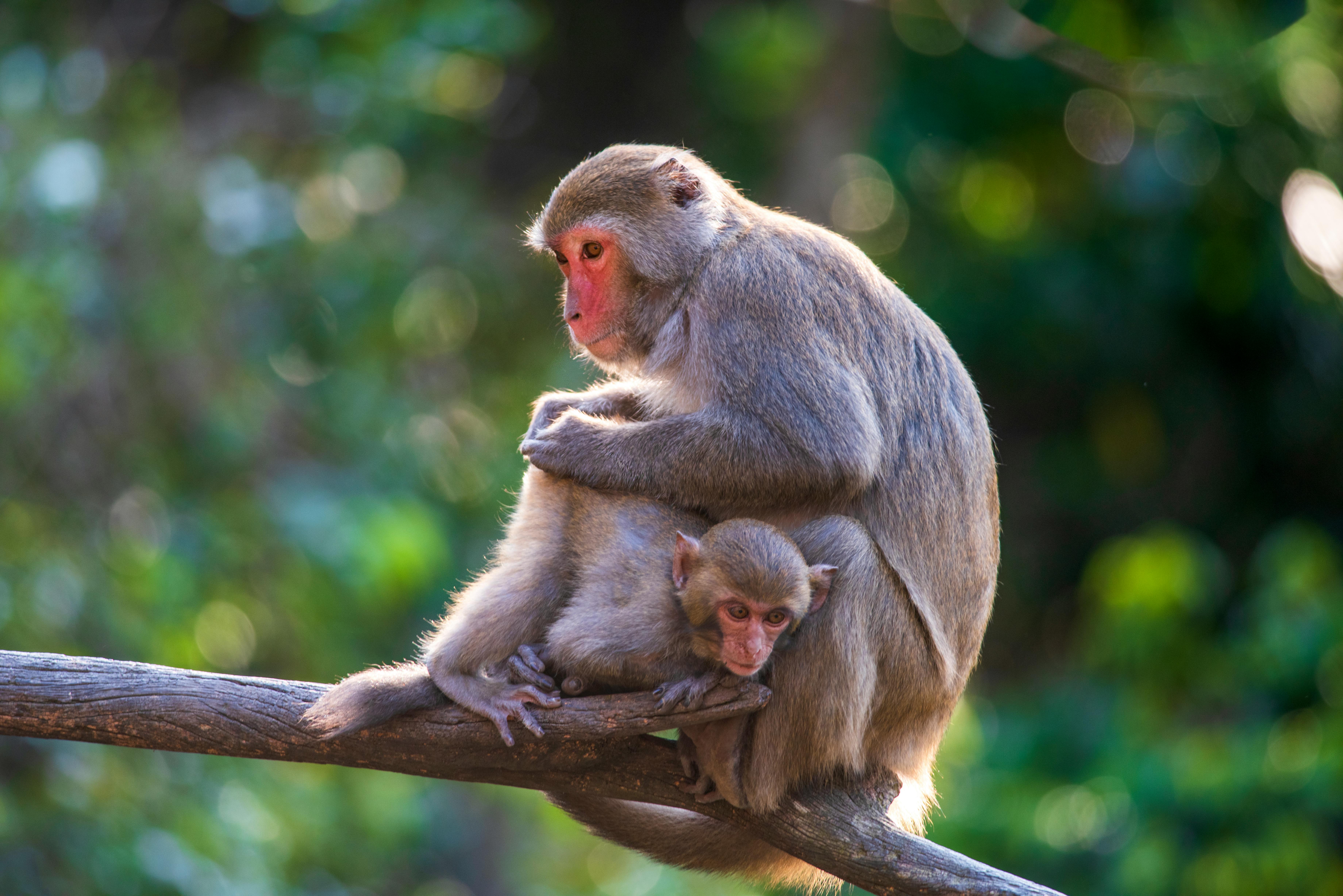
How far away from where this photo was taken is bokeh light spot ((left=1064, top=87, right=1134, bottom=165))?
11.8m

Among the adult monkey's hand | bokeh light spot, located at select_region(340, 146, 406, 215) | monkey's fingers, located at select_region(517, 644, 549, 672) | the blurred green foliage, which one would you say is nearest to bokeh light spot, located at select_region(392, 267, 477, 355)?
the blurred green foliage

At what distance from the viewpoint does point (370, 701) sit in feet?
12.5

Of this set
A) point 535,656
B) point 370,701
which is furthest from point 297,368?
point 535,656

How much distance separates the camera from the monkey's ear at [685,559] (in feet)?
12.0

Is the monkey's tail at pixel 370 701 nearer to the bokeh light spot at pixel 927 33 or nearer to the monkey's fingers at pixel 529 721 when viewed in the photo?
the monkey's fingers at pixel 529 721

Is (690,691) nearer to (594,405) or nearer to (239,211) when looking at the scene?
(594,405)

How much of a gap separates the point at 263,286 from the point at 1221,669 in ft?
24.1

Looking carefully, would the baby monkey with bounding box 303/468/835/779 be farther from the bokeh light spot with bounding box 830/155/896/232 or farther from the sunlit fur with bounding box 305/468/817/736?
the bokeh light spot with bounding box 830/155/896/232

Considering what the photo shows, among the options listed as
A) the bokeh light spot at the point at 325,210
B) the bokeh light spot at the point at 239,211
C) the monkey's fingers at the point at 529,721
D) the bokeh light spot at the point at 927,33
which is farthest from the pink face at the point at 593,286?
the bokeh light spot at the point at 927,33

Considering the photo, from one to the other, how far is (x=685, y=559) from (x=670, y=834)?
44.2 inches

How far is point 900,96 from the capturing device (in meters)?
11.7

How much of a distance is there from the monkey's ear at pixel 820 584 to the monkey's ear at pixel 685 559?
325 mm

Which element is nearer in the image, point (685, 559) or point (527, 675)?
point (685, 559)

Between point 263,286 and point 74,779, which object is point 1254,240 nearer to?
point 263,286
